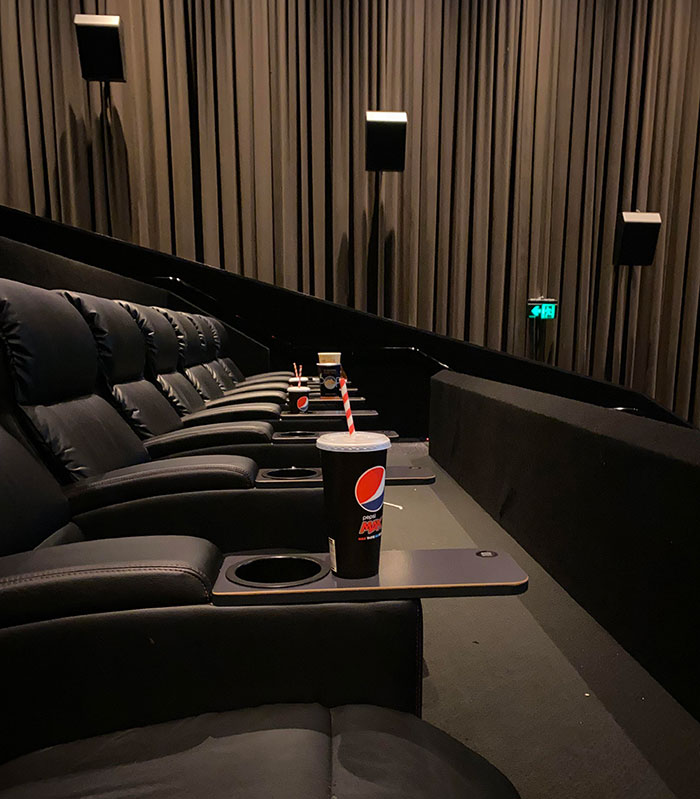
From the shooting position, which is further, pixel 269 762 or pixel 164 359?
pixel 164 359

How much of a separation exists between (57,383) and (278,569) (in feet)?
2.20

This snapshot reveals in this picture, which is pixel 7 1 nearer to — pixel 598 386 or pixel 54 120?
pixel 54 120

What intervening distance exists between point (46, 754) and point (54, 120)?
3.93 m

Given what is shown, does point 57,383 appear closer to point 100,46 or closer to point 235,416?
point 235,416

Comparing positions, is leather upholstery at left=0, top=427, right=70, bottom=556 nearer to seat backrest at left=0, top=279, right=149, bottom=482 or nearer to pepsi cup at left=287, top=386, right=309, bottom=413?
seat backrest at left=0, top=279, right=149, bottom=482

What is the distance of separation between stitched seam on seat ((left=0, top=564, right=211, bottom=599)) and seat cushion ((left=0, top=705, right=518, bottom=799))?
4.7 inches

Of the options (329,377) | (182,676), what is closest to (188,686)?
(182,676)

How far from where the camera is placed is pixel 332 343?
3506mm

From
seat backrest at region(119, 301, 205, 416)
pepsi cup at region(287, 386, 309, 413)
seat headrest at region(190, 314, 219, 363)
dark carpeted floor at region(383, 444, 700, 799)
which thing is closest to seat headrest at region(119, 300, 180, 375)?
seat backrest at region(119, 301, 205, 416)

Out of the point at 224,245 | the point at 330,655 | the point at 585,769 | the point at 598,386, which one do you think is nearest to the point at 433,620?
the point at 585,769

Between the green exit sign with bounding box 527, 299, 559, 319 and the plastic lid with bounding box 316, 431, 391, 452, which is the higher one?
the plastic lid with bounding box 316, 431, 391, 452

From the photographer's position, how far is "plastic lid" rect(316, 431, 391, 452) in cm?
53

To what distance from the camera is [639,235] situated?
374 cm

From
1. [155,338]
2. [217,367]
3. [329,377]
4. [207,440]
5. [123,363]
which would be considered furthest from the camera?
[217,367]
